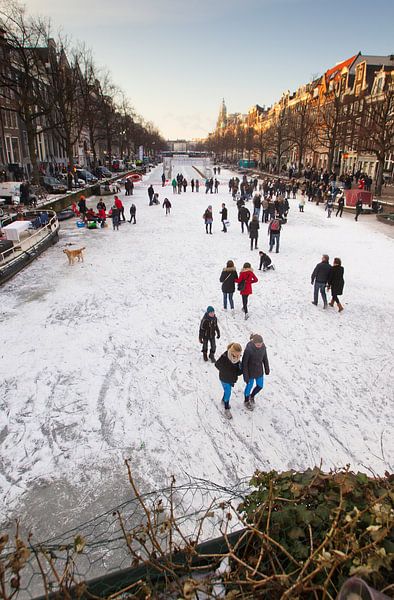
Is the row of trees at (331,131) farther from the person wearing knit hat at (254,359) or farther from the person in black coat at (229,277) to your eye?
the person wearing knit hat at (254,359)

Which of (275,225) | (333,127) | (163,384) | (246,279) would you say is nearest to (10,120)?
(333,127)

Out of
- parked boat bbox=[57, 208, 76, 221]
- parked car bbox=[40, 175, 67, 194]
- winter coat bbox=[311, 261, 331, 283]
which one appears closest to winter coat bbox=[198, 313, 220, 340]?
winter coat bbox=[311, 261, 331, 283]

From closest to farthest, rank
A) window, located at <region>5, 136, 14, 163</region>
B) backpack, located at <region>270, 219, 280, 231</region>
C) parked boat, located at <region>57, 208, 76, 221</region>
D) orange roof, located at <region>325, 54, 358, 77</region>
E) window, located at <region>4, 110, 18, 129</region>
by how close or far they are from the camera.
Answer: backpack, located at <region>270, 219, 280, 231</region>
parked boat, located at <region>57, 208, 76, 221</region>
window, located at <region>4, 110, 18, 129</region>
window, located at <region>5, 136, 14, 163</region>
orange roof, located at <region>325, 54, 358, 77</region>

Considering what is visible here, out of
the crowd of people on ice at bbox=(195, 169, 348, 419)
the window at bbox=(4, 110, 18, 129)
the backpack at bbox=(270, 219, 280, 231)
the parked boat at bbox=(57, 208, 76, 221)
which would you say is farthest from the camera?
the window at bbox=(4, 110, 18, 129)

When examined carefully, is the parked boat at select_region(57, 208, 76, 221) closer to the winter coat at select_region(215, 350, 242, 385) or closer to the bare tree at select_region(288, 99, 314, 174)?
the winter coat at select_region(215, 350, 242, 385)

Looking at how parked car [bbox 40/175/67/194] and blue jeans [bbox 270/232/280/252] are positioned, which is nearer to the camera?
blue jeans [bbox 270/232/280/252]

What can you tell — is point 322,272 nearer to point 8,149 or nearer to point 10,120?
point 8,149

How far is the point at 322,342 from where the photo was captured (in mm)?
8812

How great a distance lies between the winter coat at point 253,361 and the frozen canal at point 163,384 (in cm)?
76

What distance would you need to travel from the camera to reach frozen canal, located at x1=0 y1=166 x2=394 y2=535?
5.29m

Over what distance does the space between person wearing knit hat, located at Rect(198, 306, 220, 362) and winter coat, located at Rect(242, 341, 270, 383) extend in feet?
4.67

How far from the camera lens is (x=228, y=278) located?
9.83 metres

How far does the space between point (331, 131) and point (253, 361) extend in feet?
140

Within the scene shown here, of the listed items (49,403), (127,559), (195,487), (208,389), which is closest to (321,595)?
(127,559)
